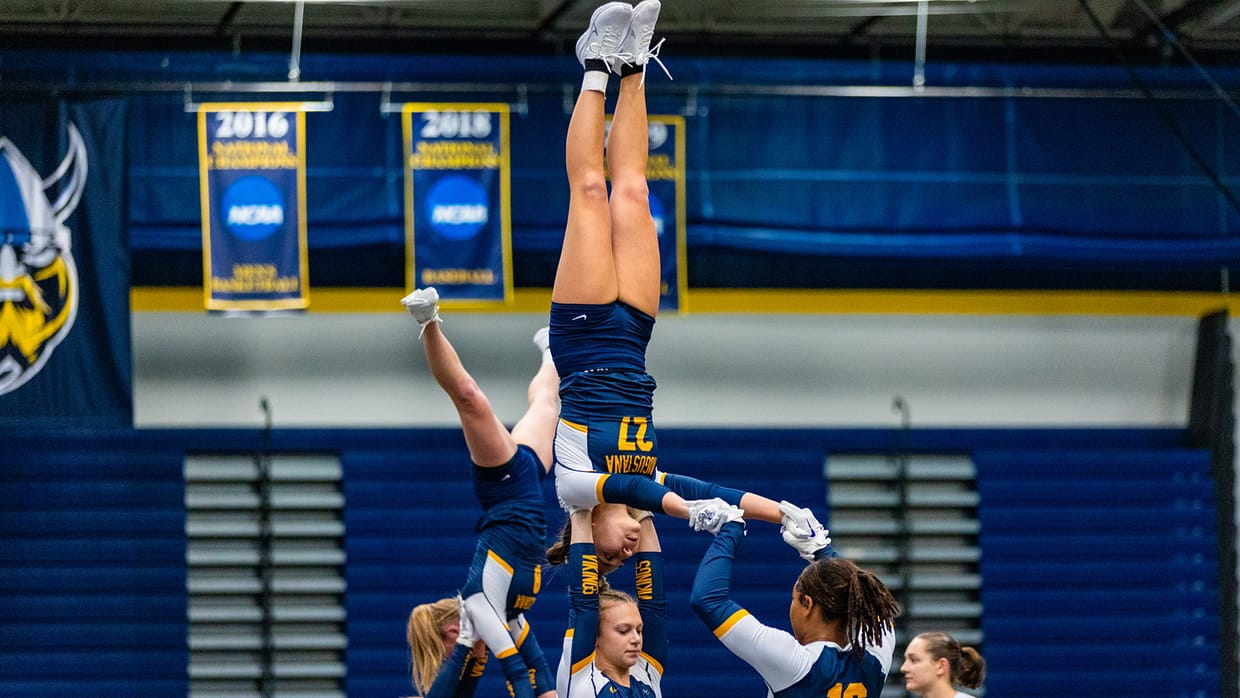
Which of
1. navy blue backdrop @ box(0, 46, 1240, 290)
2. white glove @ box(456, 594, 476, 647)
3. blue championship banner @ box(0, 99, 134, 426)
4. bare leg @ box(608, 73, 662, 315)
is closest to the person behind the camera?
bare leg @ box(608, 73, 662, 315)

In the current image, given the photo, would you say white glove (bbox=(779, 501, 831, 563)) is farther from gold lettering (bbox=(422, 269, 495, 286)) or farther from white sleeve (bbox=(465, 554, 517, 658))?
gold lettering (bbox=(422, 269, 495, 286))

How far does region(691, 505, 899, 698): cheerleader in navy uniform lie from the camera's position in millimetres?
4238

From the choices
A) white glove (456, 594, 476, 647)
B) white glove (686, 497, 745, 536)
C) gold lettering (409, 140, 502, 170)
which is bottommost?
white glove (456, 594, 476, 647)

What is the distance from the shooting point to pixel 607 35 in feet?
16.4

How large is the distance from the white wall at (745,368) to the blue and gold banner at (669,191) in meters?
1.35

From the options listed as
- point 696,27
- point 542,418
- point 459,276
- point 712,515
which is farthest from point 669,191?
point 712,515

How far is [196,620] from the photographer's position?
973 centimetres

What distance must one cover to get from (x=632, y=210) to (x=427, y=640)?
1.83m

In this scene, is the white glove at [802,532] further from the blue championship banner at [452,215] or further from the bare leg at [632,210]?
the blue championship banner at [452,215]

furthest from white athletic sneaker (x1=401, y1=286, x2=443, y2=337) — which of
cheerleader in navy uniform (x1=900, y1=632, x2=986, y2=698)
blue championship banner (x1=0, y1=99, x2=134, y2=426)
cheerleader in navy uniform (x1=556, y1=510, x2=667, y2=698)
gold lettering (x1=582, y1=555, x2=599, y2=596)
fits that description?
blue championship banner (x1=0, y1=99, x2=134, y2=426)

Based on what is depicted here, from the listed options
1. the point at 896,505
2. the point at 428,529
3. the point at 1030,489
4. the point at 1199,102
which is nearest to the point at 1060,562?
the point at 1030,489

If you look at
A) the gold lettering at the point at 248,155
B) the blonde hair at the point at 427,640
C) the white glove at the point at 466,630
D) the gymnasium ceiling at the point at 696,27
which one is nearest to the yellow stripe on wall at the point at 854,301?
the gold lettering at the point at 248,155

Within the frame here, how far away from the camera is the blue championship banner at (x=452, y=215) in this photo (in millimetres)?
8820

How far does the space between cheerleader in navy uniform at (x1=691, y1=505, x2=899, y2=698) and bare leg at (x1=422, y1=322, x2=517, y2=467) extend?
1.30m
